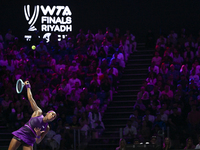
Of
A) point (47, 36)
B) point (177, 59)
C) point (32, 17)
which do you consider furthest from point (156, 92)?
point (32, 17)

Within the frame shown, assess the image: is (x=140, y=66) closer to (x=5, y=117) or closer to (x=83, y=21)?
(x=83, y=21)

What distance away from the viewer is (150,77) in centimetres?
1698

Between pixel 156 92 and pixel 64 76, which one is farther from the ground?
pixel 64 76

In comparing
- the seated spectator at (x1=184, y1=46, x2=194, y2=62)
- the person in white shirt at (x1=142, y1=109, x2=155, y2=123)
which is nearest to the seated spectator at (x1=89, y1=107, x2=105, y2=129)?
the person in white shirt at (x1=142, y1=109, x2=155, y2=123)

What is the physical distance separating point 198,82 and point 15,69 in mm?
7603

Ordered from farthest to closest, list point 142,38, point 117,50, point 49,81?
point 142,38, point 117,50, point 49,81

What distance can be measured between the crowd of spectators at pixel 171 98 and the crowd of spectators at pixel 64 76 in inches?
62.4

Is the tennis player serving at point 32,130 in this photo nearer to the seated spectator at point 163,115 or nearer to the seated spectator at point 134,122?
the seated spectator at point 134,122

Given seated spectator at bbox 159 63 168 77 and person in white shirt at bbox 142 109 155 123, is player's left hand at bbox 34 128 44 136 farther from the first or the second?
seated spectator at bbox 159 63 168 77

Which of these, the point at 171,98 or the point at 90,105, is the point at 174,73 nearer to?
the point at 171,98

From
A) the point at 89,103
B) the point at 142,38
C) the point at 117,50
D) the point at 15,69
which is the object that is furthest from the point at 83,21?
the point at 89,103

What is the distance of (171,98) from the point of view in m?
15.6

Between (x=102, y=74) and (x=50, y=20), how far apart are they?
669 centimetres

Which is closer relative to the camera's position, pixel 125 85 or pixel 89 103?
pixel 89 103
